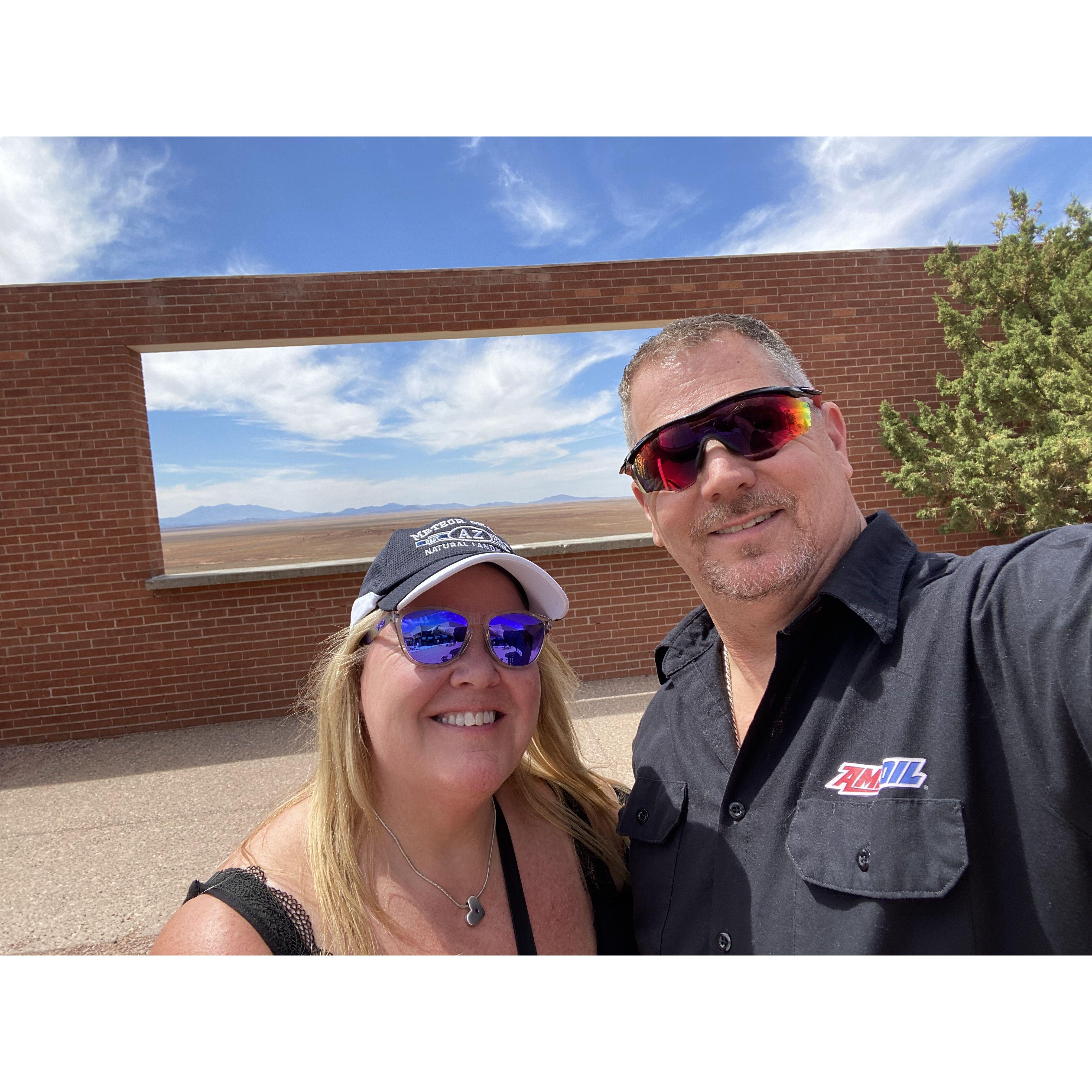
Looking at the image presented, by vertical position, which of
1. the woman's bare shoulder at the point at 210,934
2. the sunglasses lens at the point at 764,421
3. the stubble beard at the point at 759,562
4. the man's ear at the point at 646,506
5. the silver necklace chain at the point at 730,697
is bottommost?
the woman's bare shoulder at the point at 210,934

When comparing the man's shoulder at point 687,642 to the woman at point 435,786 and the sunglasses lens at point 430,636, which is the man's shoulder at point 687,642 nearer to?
the woman at point 435,786

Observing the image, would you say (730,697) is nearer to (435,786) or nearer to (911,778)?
(911,778)

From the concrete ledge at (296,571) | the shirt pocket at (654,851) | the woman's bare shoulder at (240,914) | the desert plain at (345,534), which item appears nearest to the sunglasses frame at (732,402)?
the shirt pocket at (654,851)

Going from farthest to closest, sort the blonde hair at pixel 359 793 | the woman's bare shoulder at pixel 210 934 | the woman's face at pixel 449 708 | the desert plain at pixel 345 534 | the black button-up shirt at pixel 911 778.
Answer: the desert plain at pixel 345 534 → the woman's face at pixel 449 708 → the blonde hair at pixel 359 793 → the woman's bare shoulder at pixel 210 934 → the black button-up shirt at pixel 911 778

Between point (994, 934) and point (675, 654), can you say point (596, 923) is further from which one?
point (994, 934)

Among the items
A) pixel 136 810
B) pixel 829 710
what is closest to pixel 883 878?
pixel 829 710

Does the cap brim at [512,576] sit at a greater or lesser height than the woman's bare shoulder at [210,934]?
greater

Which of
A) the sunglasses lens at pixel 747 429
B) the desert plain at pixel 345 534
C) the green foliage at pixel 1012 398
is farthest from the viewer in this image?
the desert plain at pixel 345 534

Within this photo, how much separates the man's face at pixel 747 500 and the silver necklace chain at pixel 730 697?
0.90 ft

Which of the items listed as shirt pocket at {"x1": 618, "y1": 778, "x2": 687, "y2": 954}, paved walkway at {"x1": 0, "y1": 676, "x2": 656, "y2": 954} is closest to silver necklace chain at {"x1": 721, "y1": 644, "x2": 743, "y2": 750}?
shirt pocket at {"x1": 618, "y1": 778, "x2": 687, "y2": 954}

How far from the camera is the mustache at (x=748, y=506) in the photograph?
5.34ft

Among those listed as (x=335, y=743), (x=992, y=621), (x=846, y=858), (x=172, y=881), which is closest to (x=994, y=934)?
(x=846, y=858)

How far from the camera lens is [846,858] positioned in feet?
4.10

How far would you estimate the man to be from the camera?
3.80 feet
